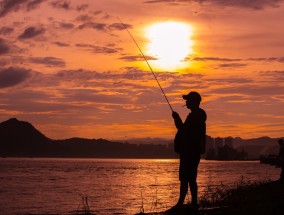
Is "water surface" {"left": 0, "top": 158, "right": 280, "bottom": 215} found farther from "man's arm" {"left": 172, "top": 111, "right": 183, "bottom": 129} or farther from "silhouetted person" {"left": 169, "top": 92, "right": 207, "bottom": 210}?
"man's arm" {"left": 172, "top": 111, "right": 183, "bottom": 129}

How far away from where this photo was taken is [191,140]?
35.2ft

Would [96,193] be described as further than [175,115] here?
Yes

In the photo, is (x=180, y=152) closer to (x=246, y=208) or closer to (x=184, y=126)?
(x=184, y=126)

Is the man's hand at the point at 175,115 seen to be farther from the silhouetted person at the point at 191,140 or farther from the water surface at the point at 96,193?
the water surface at the point at 96,193

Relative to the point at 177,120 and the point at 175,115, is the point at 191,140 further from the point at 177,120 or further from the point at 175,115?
the point at 175,115

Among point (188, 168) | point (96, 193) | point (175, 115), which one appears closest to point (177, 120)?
point (175, 115)

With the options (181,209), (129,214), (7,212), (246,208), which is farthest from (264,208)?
(7,212)

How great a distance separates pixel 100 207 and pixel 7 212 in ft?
19.3

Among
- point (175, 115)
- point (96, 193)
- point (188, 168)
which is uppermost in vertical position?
point (175, 115)

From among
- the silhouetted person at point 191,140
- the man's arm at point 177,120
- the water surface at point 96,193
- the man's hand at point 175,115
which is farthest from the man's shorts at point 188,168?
the water surface at point 96,193

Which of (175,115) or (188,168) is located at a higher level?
(175,115)

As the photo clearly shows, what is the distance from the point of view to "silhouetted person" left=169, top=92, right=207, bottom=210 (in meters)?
10.7

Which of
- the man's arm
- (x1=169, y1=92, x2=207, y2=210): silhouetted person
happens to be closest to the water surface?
(x1=169, y1=92, x2=207, y2=210): silhouetted person

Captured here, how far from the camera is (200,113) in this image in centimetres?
1080
